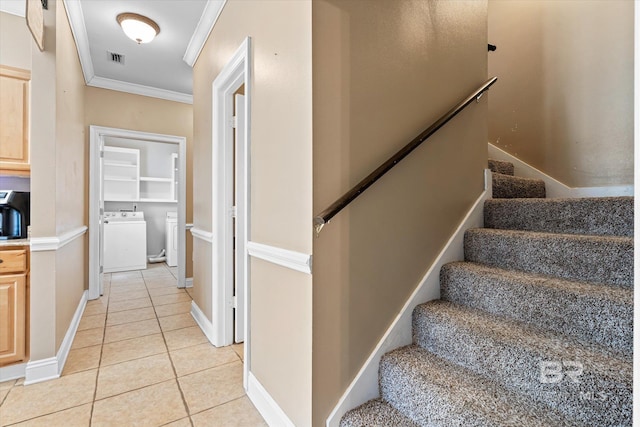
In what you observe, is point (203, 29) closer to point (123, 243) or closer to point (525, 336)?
point (525, 336)

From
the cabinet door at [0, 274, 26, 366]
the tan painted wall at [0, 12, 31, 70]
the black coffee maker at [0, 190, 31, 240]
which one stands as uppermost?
the tan painted wall at [0, 12, 31, 70]

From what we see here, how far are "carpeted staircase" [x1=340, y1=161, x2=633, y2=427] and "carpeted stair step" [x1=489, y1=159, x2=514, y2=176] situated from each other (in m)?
0.90

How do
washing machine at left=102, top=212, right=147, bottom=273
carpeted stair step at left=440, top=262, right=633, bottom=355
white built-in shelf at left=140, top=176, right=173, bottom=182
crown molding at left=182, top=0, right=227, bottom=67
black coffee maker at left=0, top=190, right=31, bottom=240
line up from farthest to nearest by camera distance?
white built-in shelf at left=140, top=176, right=173, bottom=182, washing machine at left=102, top=212, right=147, bottom=273, crown molding at left=182, top=0, right=227, bottom=67, black coffee maker at left=0, top=190, right=31, bottom=240, carpeted stair step at left=440, top=262, right=633, bottom=355

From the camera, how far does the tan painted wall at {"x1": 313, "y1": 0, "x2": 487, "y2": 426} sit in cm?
128

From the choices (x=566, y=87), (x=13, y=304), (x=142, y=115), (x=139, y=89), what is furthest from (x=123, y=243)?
(x=566, y=87)

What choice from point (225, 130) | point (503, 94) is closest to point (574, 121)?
point (503, 94)

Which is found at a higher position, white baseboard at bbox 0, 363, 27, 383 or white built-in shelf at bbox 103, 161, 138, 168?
white built-in shelf at bbox 103, 161, 138, 168

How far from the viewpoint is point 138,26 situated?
2.69m

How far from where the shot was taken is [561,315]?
50.7 inches

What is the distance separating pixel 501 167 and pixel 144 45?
12.3ft

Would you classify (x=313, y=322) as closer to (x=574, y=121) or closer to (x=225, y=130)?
(x=225, y=130)

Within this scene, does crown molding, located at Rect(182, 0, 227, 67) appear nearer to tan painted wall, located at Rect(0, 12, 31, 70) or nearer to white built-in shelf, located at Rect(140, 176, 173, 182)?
tan painted wall, located at Rect(0, 12, 31, 70)

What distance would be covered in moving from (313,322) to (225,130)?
6.17 feet

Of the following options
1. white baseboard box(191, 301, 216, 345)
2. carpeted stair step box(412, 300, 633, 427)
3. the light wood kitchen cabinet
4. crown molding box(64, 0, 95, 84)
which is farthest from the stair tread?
crown molding box(64, 0, 95, 84)
